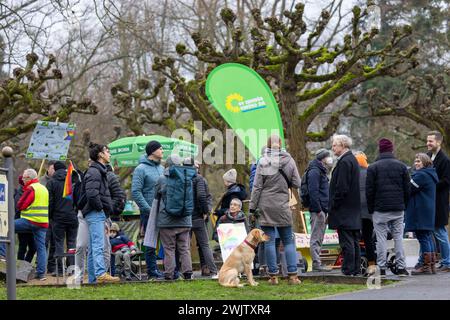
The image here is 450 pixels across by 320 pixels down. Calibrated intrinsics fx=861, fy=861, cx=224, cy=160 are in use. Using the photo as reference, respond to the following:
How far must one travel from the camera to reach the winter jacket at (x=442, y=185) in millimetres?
13953

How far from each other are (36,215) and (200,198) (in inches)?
107

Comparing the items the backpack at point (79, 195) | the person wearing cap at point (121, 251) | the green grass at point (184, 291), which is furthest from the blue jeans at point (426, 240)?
the backpack at point (79, 195)

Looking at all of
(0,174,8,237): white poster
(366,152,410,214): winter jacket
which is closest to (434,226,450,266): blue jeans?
(366,152,410,214): winter jacket

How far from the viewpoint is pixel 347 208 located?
476 inches

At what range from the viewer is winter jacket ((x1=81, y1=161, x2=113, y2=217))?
39.1 ft

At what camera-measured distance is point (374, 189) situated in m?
12.6

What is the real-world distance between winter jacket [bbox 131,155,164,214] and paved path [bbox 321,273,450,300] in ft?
13.9

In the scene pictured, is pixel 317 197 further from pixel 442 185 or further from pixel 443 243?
pixel 443 243

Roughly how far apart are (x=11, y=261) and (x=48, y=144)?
27.6 feet

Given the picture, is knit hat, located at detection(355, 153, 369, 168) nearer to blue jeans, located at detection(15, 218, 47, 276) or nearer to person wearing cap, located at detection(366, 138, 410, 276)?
person wearing cap, located at detection(366, 138, 410, 276)

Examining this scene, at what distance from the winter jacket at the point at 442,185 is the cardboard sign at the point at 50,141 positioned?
22.6ft
